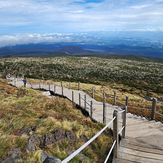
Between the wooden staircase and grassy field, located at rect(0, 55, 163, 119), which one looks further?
grassy field, located at rect(0, 55, 163, 119)

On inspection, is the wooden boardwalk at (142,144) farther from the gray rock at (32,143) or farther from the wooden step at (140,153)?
the gray rock at (32,143)

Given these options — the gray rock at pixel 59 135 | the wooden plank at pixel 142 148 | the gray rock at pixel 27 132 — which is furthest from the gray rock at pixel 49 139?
the wooden plank at pixel 142 148

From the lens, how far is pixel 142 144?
5.23m

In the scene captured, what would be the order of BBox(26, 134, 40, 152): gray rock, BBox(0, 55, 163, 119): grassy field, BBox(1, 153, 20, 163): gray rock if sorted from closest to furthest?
BBox(1, 153, 20, 163): gray rock < BBox(26, 134, 40, 152): gray rock < BBox(0, 55, 163, 119): grassy field

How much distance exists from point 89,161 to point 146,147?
92.3 inches

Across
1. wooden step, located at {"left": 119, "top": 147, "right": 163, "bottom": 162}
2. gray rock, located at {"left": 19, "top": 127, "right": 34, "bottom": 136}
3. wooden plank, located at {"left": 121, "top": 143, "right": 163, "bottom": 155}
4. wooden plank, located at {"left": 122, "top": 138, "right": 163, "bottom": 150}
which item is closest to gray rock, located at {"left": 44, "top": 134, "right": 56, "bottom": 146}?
gray rock, located at {"left": 19, "top": 127, "right": 34, "bottom": 136}

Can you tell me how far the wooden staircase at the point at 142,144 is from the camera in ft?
14.1

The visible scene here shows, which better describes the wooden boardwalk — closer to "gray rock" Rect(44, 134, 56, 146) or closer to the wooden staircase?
the wooden staircase

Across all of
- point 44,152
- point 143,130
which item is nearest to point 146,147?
point 143,130

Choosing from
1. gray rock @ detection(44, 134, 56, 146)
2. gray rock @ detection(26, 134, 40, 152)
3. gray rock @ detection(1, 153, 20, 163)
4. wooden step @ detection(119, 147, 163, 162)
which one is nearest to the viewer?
gray rock @ detection(1, 153, 20, 163)

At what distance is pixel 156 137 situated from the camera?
5.98 m

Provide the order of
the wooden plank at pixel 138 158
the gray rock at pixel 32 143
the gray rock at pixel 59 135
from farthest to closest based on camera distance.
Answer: the gray rock at pixel 59 135, the gray rock at pixel 32 143, the wooden plank at pixel 138 158

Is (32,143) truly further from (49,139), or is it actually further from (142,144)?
(142,144)

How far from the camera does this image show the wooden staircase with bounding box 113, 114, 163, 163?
4305mm
